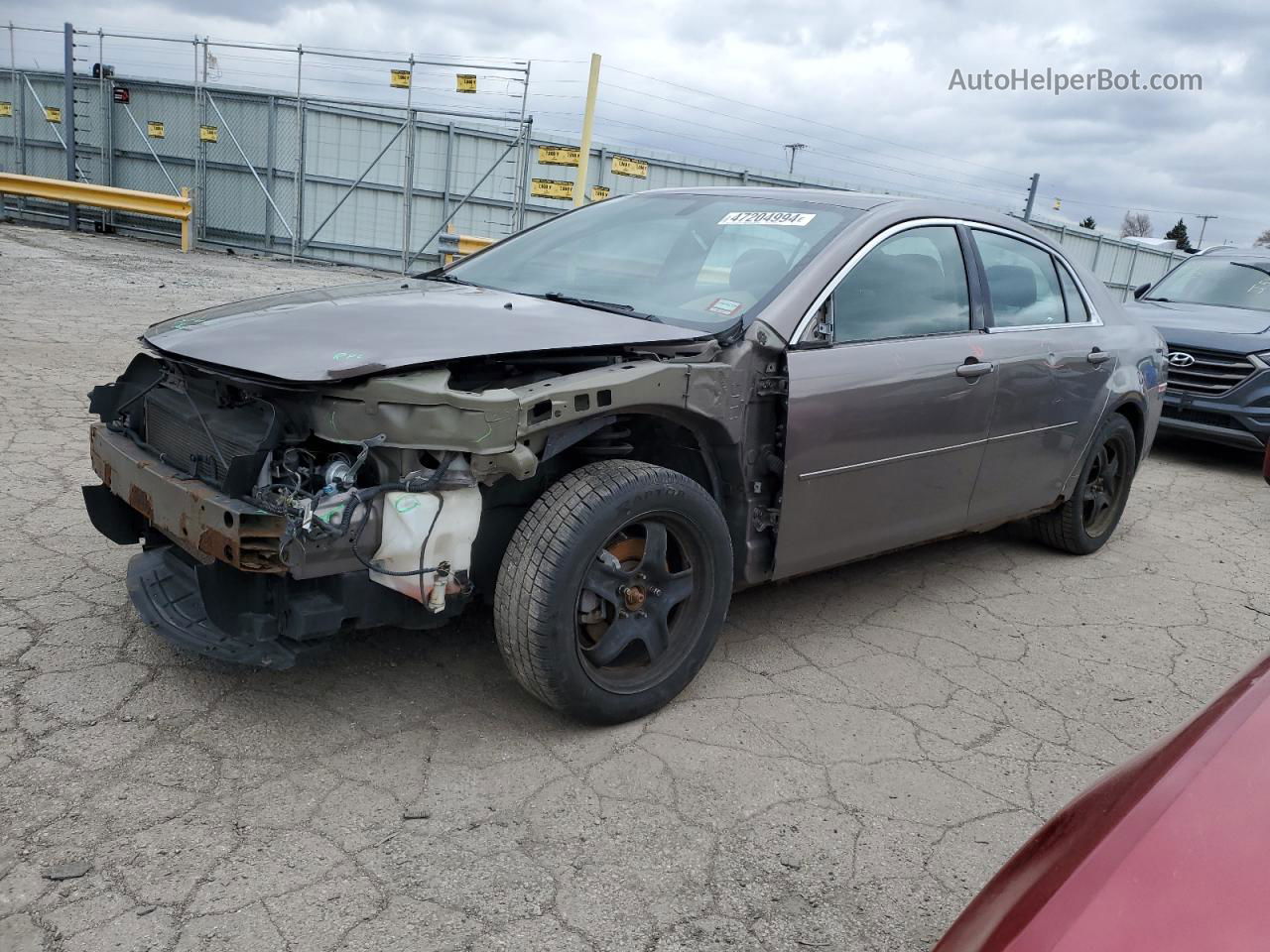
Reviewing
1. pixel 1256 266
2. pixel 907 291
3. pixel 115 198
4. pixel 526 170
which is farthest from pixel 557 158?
pixel 907 291

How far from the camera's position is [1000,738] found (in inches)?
127

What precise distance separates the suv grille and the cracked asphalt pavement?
3835mm

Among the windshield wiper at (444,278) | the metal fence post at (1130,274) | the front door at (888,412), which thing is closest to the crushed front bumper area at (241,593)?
the front door at (888,412)

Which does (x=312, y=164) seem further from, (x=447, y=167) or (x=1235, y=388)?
(x=1235, y=388)

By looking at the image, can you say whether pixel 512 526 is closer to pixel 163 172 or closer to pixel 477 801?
pixel 477 801

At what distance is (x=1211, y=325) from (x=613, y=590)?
7277 millimetres

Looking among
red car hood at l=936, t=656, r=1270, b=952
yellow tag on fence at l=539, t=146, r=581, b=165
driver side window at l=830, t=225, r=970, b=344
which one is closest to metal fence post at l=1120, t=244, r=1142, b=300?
yellow tag on fence at l=539, t=146, r=581, b=165

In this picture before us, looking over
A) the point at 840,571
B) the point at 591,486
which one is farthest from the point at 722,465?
the point at 840,571

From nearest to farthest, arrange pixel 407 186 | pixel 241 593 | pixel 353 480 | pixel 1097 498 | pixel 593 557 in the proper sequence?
pixel 353 480, pixel 241 593, pixel 593 557, pixel 1097 498, pixel 407 186

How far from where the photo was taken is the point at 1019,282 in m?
4.38

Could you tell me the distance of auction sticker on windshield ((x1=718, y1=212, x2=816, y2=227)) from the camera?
3711 mm

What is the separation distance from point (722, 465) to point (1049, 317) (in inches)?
86.0

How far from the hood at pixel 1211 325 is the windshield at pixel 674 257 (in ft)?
16.2

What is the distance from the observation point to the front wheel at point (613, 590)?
2.72 meters
